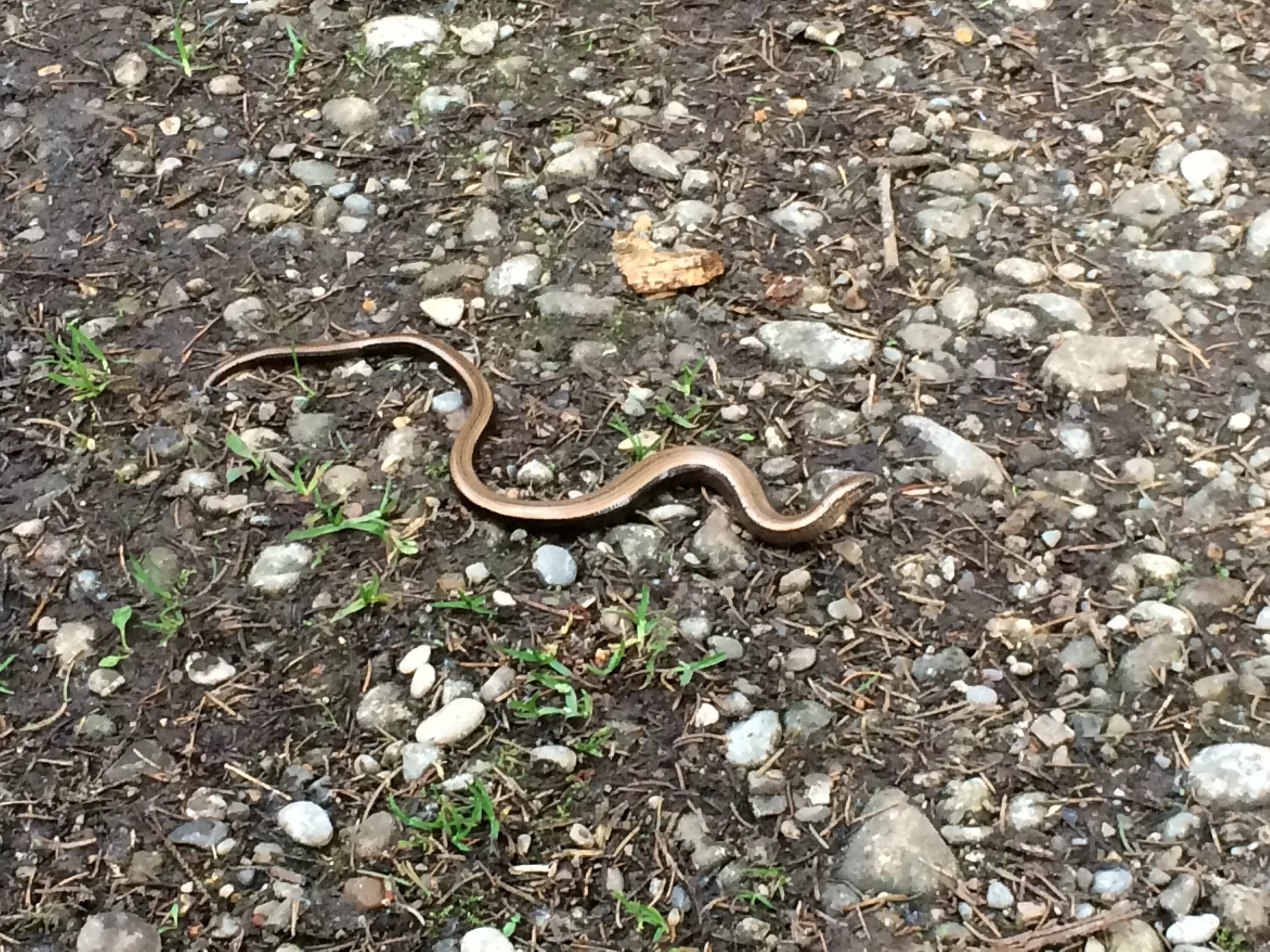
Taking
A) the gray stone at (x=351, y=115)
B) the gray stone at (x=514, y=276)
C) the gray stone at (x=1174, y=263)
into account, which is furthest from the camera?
the gray stone at (x=351, y=115)

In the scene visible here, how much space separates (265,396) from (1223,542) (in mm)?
2634

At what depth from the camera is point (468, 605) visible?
2771 millimetres

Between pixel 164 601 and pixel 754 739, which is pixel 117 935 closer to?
pixel 164 601

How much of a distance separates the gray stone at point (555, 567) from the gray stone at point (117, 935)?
1.16m

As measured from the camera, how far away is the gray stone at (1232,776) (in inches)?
91.0

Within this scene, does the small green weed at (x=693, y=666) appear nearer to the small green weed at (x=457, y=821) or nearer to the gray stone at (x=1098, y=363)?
the small green weed at (x=457, y=821)

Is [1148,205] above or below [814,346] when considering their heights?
above

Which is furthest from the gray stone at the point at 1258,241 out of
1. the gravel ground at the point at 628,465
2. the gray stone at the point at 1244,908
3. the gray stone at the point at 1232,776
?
the gray stone at the point at 1244,908

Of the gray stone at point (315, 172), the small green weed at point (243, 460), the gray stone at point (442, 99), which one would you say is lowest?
the small green weed at point (243, 460)

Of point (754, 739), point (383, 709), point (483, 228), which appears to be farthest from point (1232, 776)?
point (483, 228)

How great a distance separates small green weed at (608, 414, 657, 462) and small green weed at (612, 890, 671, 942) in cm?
120

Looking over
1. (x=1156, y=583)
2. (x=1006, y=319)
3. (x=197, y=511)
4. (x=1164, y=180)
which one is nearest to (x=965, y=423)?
(x=1006, y=319)

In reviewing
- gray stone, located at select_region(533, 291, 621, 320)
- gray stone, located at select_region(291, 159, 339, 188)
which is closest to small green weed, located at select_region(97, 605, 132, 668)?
gray stone, located at select_region(533, 291, 621, 320)

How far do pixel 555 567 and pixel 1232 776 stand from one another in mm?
1597
